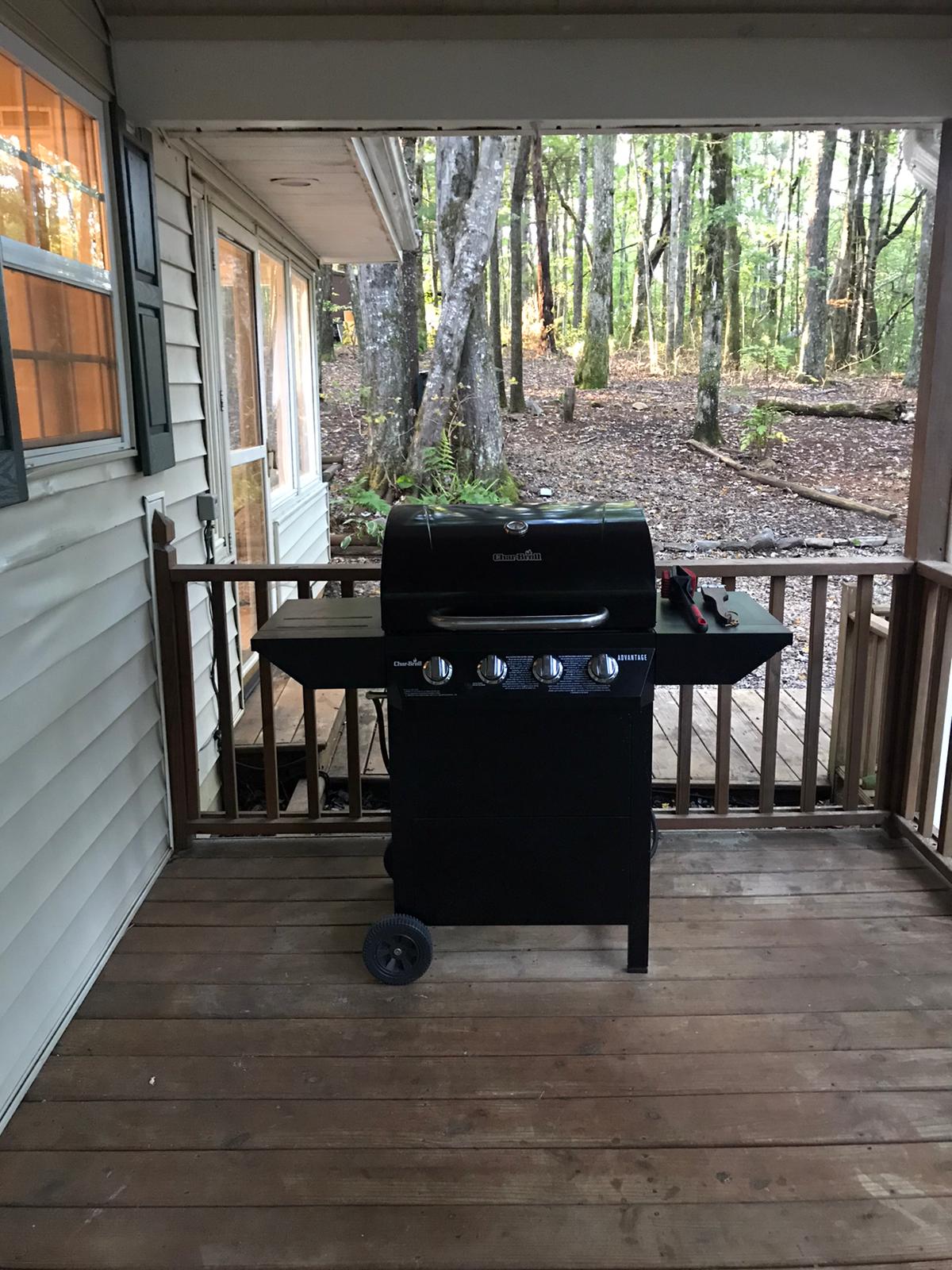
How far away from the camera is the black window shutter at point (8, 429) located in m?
1.93

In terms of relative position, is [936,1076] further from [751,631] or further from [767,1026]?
[751,631]

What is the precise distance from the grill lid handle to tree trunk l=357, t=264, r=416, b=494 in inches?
301

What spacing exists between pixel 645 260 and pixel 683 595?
80.4 feet

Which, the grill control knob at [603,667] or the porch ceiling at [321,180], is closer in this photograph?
the grill control knob at [603,667]

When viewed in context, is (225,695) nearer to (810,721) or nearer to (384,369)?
(810,721)

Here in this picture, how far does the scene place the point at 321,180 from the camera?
14.2 feet

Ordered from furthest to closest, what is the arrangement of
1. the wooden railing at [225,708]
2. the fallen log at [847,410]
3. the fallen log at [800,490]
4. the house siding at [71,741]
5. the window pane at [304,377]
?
the fallen log at [847,410], the fallen log at [800,490], the window pane at [304,377], the wooden railing at [225,708], the house siding at [71,741]

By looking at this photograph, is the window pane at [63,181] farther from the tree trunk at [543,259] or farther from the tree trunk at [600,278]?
the tree trunk at [543,259]

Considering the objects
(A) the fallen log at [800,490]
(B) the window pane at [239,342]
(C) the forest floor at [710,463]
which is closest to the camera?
(B) the window pane at [239,342]

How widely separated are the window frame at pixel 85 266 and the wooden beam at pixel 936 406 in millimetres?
2407

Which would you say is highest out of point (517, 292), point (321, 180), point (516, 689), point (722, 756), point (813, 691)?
point (517, 292)

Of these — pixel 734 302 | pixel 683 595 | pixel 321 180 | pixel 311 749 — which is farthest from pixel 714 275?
pixel 683 595

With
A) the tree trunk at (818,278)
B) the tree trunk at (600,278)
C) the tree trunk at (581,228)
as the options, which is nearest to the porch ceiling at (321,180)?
the tree trunk at (600,278)

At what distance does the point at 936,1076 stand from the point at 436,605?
156cm
